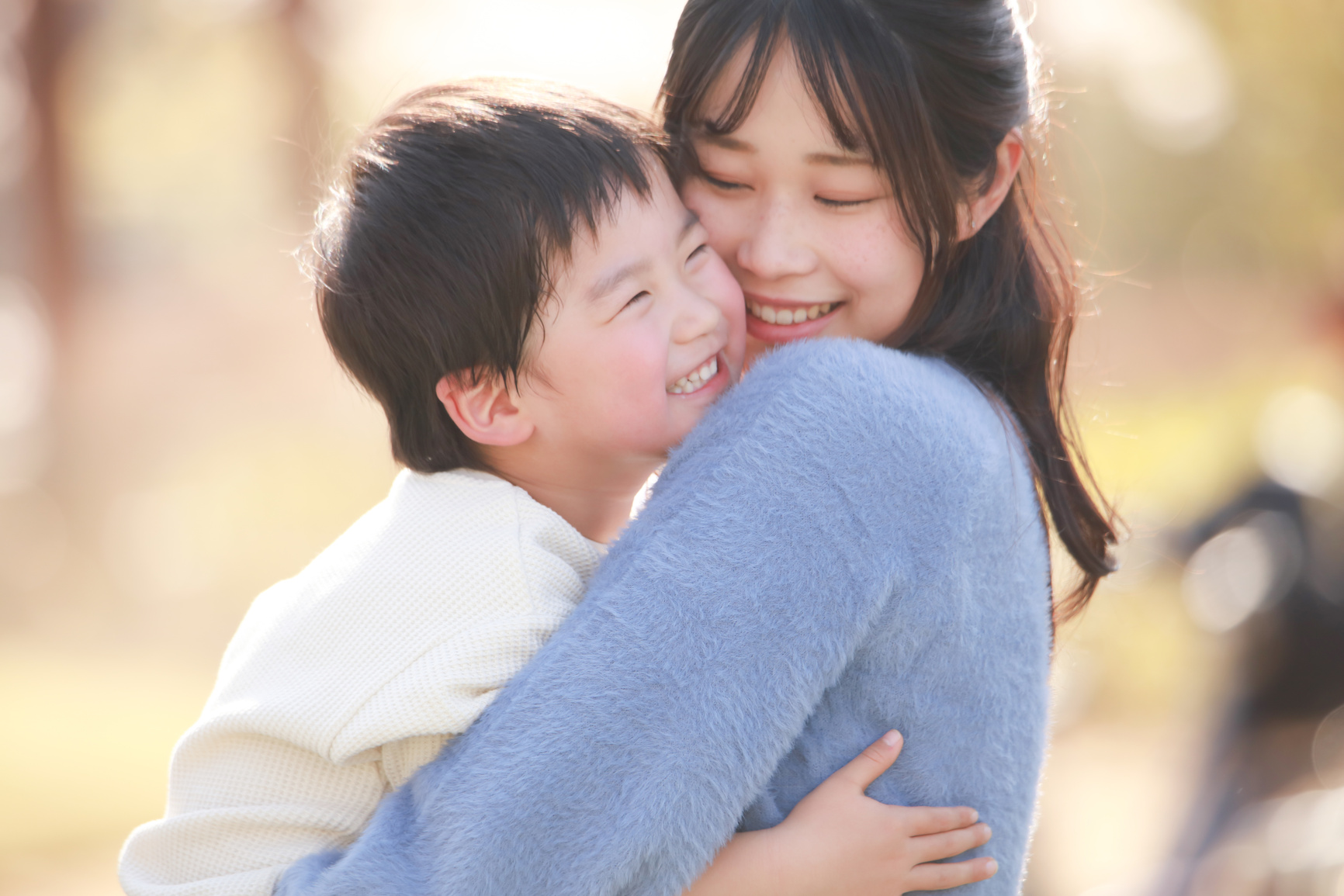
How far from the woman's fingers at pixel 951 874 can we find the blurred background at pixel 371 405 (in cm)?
65

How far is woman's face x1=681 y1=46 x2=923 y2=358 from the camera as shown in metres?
1.52

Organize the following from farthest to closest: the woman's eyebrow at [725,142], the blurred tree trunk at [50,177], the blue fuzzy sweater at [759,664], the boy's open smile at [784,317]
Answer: the blurred tree trunk at [50,177] → the boy's open smile at [784,317] → the woman's eyebrow at [725,142] → the blue fuzzy sweater at [759,664]

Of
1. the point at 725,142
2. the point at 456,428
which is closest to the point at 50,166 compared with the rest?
the point at 456,428

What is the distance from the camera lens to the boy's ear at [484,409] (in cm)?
151

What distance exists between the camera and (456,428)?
1.57 m

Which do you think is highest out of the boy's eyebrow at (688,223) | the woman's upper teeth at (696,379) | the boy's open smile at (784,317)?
the boy's eyebrow at (688,223)

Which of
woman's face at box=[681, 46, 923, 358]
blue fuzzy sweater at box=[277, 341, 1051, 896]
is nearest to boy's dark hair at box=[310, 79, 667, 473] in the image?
woman's face at box=[681, 46, 923, 358]

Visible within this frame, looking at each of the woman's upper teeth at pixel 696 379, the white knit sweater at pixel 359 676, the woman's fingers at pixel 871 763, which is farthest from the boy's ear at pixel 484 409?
the woman's fingers at pixel 871 763

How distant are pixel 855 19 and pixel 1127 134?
36.2 ft

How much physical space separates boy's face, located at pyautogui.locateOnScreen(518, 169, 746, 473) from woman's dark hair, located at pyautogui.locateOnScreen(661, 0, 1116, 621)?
0.18 m

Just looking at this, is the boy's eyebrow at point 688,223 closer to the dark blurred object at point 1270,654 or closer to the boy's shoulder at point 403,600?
the boy's shoulder at point 403,600

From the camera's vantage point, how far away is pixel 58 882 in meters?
3.97

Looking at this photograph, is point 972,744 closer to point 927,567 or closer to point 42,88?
point 927,567

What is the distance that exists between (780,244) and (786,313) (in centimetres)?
14
